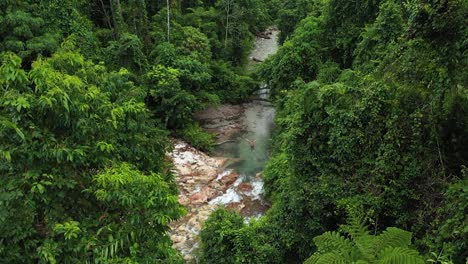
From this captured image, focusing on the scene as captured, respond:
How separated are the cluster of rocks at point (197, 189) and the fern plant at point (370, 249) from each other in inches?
234

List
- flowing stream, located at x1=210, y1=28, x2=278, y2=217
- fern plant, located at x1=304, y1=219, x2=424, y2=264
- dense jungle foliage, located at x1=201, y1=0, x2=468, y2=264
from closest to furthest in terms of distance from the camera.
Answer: fern plant, located at x1=304, y1=219, x2=424, y2=264 → dense jungle foliage, located at x1=201, y1=0, x2=468, y2=264 → flowing stream, located at x1=210, y1=28, x2=278, y2=217

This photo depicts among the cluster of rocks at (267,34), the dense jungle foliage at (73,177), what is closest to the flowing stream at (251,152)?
the dense jungle foliage at (73,177)

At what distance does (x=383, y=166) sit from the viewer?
731cm

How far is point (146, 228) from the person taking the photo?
454cm

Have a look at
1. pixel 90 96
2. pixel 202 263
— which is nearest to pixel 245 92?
pixel 202 263

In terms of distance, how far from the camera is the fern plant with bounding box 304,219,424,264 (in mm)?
4398

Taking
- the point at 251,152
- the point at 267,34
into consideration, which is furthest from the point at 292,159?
the point at 267,34

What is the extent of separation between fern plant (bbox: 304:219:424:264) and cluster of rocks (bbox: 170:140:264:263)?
595cm

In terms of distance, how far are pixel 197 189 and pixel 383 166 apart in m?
8.66

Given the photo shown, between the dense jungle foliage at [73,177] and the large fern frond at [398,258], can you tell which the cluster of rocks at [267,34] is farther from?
the large fern frond at [398,258]

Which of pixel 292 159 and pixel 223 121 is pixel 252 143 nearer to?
pixel 223 121

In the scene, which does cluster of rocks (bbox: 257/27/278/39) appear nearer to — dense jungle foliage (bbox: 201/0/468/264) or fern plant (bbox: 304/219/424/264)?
dense jungle foliage (bbox: 201/0/468/264)

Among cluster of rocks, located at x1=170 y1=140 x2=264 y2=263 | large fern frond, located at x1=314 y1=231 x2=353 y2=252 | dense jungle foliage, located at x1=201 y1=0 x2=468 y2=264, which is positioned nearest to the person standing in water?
cluster of rocks, located at x1=170 y1=140 x2=264 y2=263

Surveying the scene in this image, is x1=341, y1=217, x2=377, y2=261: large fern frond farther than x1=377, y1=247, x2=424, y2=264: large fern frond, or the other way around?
x1=341, y1=217, x2=377, y2=261: large fern frond
